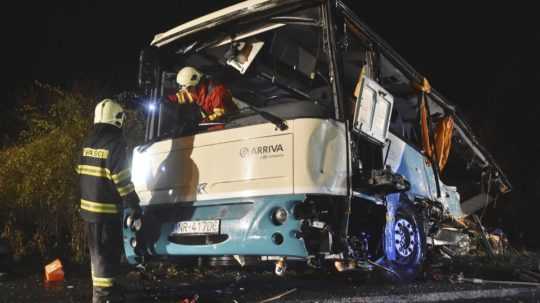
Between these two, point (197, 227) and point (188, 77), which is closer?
point (197, 227)

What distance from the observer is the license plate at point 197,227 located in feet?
13.6

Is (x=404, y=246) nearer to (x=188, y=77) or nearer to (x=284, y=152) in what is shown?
(x=284, y=152)

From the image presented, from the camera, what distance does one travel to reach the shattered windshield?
15.3 feet

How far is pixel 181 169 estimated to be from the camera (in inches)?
180

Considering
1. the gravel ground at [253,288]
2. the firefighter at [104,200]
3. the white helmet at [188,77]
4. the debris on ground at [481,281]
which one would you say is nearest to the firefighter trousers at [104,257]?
the firefighter at [104,200]

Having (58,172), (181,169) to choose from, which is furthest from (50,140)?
(181,169)

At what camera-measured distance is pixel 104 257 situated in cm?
406

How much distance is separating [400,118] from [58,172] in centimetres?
531

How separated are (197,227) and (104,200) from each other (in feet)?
2.68

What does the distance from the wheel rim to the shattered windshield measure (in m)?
1.64

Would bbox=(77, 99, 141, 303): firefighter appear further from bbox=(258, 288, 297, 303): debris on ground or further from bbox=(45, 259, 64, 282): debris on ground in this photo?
bbox=(45, 259, 64, 282): debris on ground

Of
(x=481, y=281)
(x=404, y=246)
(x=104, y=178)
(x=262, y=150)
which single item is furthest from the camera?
(x=481, y=281)

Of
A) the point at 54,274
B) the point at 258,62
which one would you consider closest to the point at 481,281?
the point at 258,62

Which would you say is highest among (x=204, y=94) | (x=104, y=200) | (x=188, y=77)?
(x=188, y=77)
